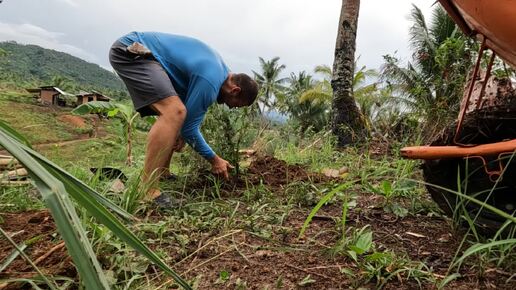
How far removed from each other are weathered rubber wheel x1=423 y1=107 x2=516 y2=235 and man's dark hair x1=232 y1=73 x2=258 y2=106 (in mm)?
1624

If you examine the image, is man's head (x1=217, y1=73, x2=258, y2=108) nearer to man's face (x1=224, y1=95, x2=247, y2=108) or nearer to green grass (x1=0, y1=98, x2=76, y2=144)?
man's face (x1=224, y1=95, x2=247, y2=108)

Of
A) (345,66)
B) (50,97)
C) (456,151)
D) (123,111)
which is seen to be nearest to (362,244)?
(456,151)

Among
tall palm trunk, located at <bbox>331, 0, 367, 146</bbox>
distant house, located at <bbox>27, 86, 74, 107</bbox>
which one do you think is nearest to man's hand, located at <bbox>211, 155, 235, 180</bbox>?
tall palm trunk, located at <bbox>331, 0, 367, 146</bbox>

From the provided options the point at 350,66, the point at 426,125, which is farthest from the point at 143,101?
the point at 350,66

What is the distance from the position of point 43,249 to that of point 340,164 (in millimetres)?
2827

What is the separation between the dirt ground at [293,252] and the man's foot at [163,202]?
22.2 inches

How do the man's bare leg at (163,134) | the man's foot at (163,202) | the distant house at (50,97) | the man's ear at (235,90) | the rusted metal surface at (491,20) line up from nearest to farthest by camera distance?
the rusted metal surface at (491,20)
the man's foot at (163,202)
the man's bare leg at (163,134)
the man's ear at (235,90)
the distant house at (50,97)

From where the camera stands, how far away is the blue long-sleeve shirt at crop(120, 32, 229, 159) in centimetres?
300

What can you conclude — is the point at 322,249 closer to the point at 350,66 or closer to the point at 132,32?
the point at 132,32

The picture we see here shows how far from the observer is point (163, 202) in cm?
250

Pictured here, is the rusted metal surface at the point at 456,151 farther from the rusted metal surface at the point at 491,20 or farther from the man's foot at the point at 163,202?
the man's foot at the point at 163,202

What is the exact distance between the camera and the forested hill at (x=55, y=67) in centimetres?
6378

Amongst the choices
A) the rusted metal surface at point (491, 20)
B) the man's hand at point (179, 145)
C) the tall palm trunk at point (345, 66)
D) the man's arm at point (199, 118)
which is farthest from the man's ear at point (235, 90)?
the tall palm trunk at point (345, 66)

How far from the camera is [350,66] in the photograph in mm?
6484
